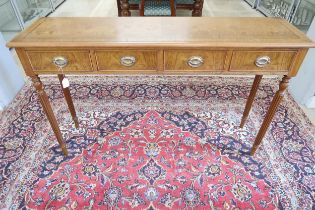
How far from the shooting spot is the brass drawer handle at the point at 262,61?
1064mm

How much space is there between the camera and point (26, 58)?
1075mm

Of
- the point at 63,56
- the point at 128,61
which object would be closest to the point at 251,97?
the point at 128,61

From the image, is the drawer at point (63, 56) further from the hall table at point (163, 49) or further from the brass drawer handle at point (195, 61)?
the brass drawer handle at point (195, 61)

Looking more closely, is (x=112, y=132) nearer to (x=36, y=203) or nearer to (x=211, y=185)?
(x=36, y=203)

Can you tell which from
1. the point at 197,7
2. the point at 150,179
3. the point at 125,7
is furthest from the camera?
the point at 197,7

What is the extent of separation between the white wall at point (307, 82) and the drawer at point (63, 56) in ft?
5.95

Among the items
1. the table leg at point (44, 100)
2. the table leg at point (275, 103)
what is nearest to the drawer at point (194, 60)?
the table leg at point (275, 103)

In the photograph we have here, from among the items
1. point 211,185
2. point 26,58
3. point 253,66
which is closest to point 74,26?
point 26,58

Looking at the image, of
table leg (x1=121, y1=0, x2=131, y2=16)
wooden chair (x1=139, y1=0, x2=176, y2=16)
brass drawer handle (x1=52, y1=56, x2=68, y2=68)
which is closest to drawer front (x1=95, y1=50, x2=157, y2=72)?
brass drawer handle (x1=52, y1=56, x2=68, y2=68)

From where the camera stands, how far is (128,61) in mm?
1090

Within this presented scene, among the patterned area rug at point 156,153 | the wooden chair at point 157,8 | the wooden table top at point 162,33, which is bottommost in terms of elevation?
the patterned area rug at point 156,153

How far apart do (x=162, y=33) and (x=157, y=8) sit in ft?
7.04

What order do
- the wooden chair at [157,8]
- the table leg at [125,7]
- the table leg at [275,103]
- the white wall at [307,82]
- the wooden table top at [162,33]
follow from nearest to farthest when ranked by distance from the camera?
the wooden table top at [162,33] < the table leg at [275,103] < the white wall at [307,82] < the wooden chair at [157,8] < the table leg at [125,7]

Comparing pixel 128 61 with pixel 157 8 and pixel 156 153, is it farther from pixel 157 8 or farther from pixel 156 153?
pixel 157 8
